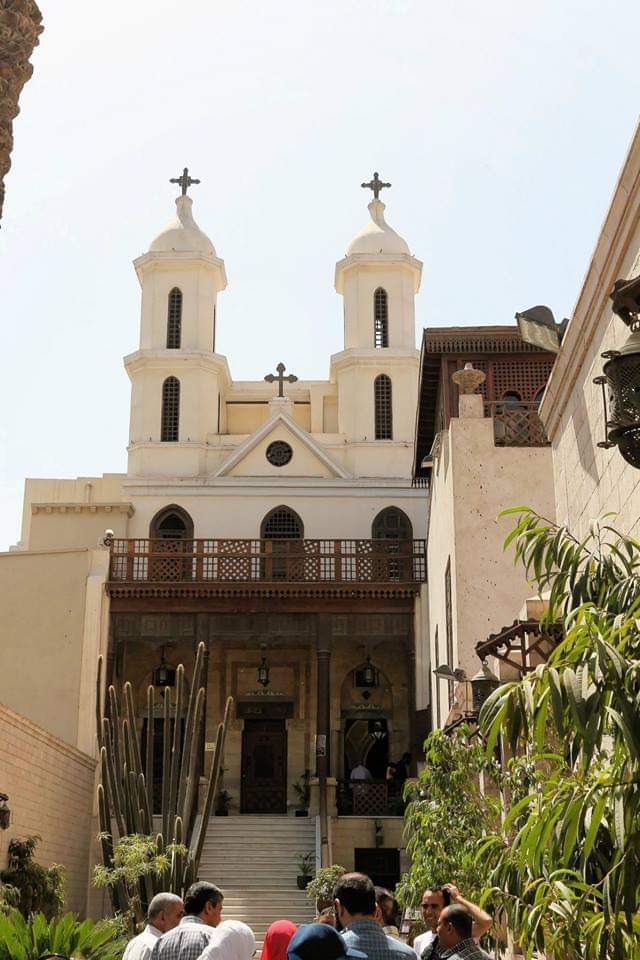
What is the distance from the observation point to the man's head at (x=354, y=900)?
471cm

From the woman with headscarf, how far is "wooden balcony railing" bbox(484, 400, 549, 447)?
13739 mm

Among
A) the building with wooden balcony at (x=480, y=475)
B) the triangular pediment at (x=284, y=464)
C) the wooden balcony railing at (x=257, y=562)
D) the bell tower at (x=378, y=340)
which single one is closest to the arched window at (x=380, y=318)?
the bell tower at (x=378, y=340)

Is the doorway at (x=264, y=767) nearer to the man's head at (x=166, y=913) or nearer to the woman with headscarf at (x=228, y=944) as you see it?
the man's head at (x=166, y=913)

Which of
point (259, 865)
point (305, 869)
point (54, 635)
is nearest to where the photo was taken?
point (305, 869)

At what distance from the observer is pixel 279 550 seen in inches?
1147

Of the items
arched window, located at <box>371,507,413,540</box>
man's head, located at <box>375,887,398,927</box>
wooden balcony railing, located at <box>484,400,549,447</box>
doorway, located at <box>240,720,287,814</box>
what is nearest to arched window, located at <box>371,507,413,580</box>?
arched window, located at <box>371,507,413,540</box>

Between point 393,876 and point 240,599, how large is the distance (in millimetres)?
6106

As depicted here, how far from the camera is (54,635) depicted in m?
25.2

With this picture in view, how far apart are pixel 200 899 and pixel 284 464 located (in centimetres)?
2542

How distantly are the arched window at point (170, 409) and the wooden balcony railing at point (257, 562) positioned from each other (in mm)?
4104

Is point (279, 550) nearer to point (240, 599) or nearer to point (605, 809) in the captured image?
point (240, 599)

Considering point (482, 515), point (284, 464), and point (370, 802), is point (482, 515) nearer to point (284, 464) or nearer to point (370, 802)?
point (370, 802)

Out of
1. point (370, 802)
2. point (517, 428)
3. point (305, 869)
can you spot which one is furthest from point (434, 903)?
point (370, 802)

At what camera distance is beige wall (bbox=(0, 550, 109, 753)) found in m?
24.5
